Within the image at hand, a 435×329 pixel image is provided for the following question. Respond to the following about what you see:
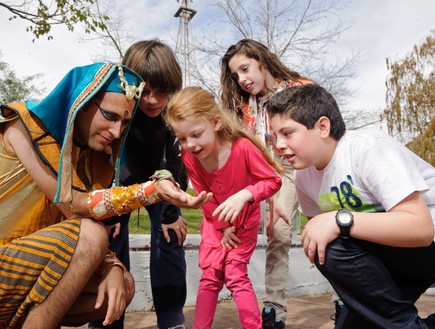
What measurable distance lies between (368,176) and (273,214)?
3.76 feet

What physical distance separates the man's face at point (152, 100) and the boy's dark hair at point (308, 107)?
78 centimetres

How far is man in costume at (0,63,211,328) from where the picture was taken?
1.58 m

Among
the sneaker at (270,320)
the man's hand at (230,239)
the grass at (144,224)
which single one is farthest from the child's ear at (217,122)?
the grass at (144,224)

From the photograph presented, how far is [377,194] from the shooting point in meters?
1.58

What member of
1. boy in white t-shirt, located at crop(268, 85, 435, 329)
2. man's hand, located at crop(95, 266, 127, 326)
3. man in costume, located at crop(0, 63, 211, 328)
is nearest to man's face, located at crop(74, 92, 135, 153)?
man in costume, located at crop(0, 63, 211, 328)

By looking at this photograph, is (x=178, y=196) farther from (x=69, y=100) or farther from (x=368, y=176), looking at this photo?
(x=368, y=176)

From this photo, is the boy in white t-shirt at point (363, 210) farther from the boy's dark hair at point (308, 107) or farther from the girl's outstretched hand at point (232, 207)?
the girl's outstretched hand at point (232, 207)

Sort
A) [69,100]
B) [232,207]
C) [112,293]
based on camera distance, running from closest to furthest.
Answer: [112,293]
[69,100]
[232,207]

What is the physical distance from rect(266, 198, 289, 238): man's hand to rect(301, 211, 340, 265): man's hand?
978 millimetres

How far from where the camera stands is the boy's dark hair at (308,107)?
1.75m

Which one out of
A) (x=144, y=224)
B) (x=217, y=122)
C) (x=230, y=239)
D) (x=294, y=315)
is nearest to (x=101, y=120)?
(x=217, y=122)

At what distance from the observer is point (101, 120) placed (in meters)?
1.86

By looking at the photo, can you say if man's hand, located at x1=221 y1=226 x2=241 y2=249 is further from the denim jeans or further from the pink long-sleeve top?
the denim jeans

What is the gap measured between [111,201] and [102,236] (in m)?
0.16
